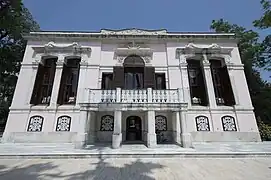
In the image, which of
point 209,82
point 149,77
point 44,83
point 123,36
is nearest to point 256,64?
point 209,82

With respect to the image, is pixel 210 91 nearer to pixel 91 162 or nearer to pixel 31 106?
pixel 91 162

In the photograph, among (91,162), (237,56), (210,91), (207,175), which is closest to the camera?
(207,175)

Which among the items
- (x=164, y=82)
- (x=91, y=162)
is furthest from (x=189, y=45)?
(x=91, y=162)

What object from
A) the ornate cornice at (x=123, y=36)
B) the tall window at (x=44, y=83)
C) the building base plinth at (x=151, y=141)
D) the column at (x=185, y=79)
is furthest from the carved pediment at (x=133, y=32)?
the building base plinth at (x=151, y=141)

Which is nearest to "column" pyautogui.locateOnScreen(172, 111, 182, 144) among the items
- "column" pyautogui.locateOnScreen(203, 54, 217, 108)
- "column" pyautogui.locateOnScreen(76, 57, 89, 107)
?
"column" pyautogui.locateOnScreen(203, 54, 217, 108)

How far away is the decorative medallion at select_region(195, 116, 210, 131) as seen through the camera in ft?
37.4

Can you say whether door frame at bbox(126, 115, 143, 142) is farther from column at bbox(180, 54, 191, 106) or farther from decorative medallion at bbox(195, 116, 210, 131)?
decorative medallion at bbox(195, 116, 210, 131)

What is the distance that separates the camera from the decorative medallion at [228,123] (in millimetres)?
11336

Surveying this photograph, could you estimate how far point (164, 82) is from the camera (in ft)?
41.8

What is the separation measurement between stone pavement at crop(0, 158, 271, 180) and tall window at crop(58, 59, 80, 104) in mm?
6357

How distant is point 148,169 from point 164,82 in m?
8.58

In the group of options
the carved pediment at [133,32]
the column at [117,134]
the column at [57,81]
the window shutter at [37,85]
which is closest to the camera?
the column at [117,134]

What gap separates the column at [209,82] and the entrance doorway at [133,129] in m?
5.99

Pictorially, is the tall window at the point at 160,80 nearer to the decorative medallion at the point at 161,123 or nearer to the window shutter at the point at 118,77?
the decorative medallion at the point at 161,123
